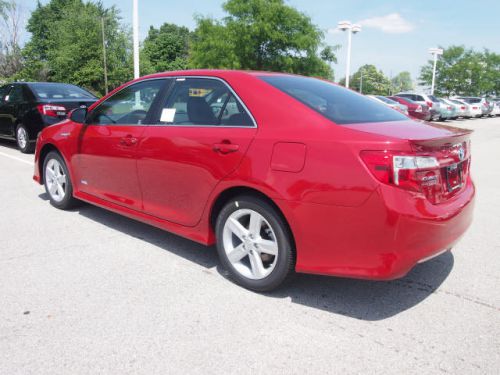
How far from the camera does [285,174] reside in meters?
2.93

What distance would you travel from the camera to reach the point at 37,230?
4.68m

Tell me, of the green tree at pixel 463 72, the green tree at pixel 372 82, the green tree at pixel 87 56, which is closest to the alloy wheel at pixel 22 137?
the green tree at pixel 87 56

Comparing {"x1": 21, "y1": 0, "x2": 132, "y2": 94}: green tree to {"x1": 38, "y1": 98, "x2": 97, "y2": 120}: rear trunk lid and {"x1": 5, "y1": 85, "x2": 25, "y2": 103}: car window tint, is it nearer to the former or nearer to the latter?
{"x1": 5, "y1": 85, "x2": 25, "y2": 103}: car window tint

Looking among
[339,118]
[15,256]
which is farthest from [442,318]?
[15,256]

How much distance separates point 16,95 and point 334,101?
892 cm

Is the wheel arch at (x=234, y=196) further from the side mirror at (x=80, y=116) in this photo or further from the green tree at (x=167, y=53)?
the green tree at (x=167, y=53)

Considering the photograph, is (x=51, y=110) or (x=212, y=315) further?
(x=51, y=110)

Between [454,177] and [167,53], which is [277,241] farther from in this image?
[167,53]

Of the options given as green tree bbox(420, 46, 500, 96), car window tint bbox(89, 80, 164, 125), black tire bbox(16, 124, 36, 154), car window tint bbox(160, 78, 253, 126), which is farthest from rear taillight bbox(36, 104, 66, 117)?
green tree bbox(420, 46, 500, 96)

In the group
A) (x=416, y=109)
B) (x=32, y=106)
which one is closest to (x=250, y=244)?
(x=32, y=106)

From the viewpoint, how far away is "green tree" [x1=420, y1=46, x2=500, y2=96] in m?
55.1

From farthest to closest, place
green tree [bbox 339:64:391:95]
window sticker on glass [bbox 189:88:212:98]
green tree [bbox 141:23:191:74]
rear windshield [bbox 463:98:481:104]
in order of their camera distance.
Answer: green tree [bbox 339:64:391:95]
green tree [bbox 141:23:191:74]
rear windshield [bbox 463:98:481:104]
window sticker on glass [bbox 189:88:212:98]

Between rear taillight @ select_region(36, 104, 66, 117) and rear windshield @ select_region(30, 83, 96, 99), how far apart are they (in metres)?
0.34

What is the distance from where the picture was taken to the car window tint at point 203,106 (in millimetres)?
3387
